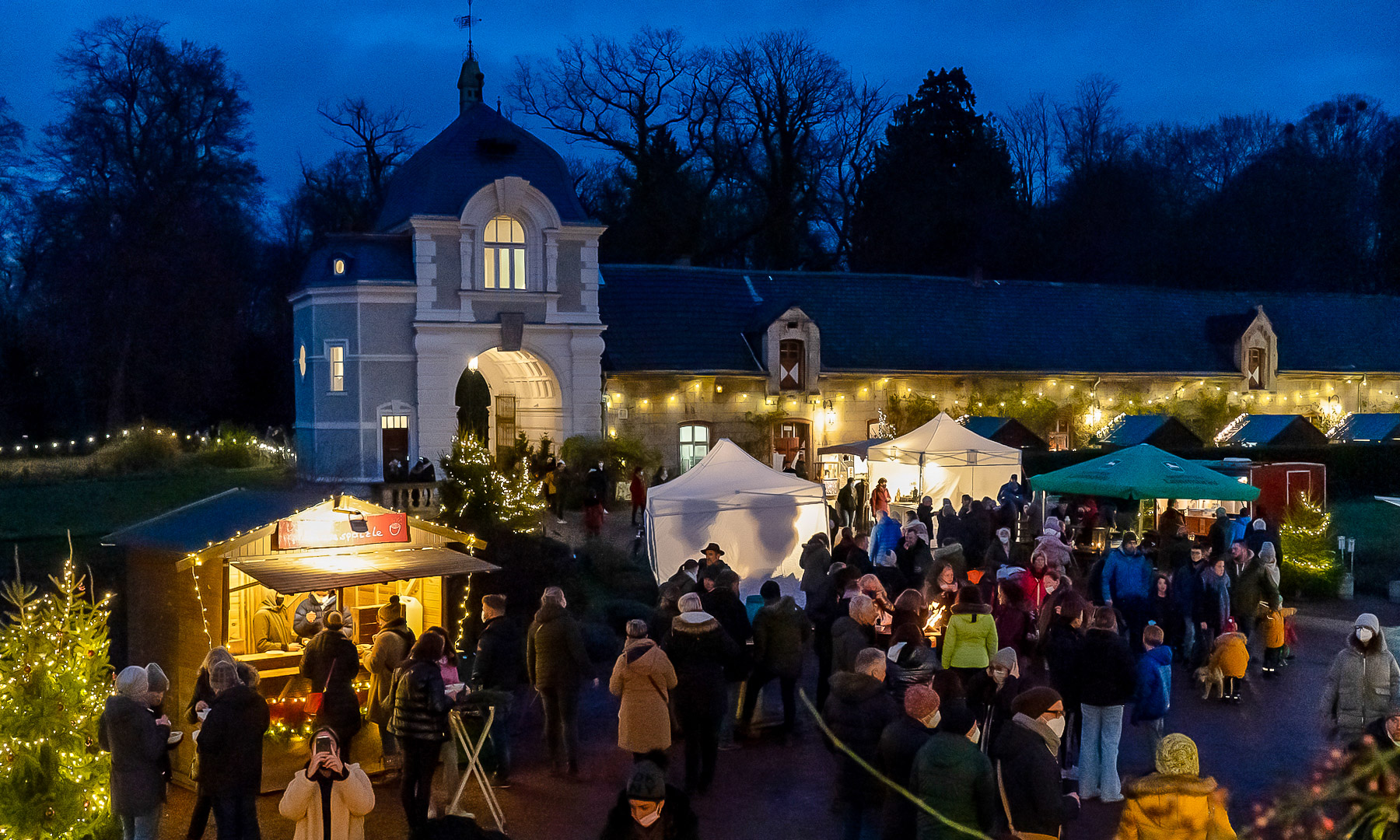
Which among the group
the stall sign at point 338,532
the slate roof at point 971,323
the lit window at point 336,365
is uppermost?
the slate roof at point 971,323

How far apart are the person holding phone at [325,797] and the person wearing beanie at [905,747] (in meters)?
2.60

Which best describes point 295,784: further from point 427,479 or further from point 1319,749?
point 427,479

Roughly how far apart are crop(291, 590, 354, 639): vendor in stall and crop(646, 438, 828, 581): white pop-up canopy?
573cm

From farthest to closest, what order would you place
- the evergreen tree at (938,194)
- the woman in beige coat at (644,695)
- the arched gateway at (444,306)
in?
the evergreen tree at (938,194) → the arched gateway at (444,306) → the woman in beige coat at (644,695)

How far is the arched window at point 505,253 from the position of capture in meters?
26.3

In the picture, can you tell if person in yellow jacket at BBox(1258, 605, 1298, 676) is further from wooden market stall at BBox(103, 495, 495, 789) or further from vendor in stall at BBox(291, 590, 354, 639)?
vendor in stall at BBox(291, 590, 354, 639)

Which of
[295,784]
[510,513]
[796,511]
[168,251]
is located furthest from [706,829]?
[168,251]

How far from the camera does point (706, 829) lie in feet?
26.0

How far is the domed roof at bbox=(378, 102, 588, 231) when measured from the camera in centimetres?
2616

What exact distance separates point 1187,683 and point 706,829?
6295 millimetres

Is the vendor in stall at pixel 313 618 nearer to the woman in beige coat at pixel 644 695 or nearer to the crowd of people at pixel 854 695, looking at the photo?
the crowd of people at pixel 854 695

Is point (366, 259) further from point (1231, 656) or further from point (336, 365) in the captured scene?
point (1231, 656)

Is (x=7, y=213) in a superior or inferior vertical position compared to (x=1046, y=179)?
inferior

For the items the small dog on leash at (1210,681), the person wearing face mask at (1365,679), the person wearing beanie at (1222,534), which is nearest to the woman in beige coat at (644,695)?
the person wearing face mask at (1365,679)
